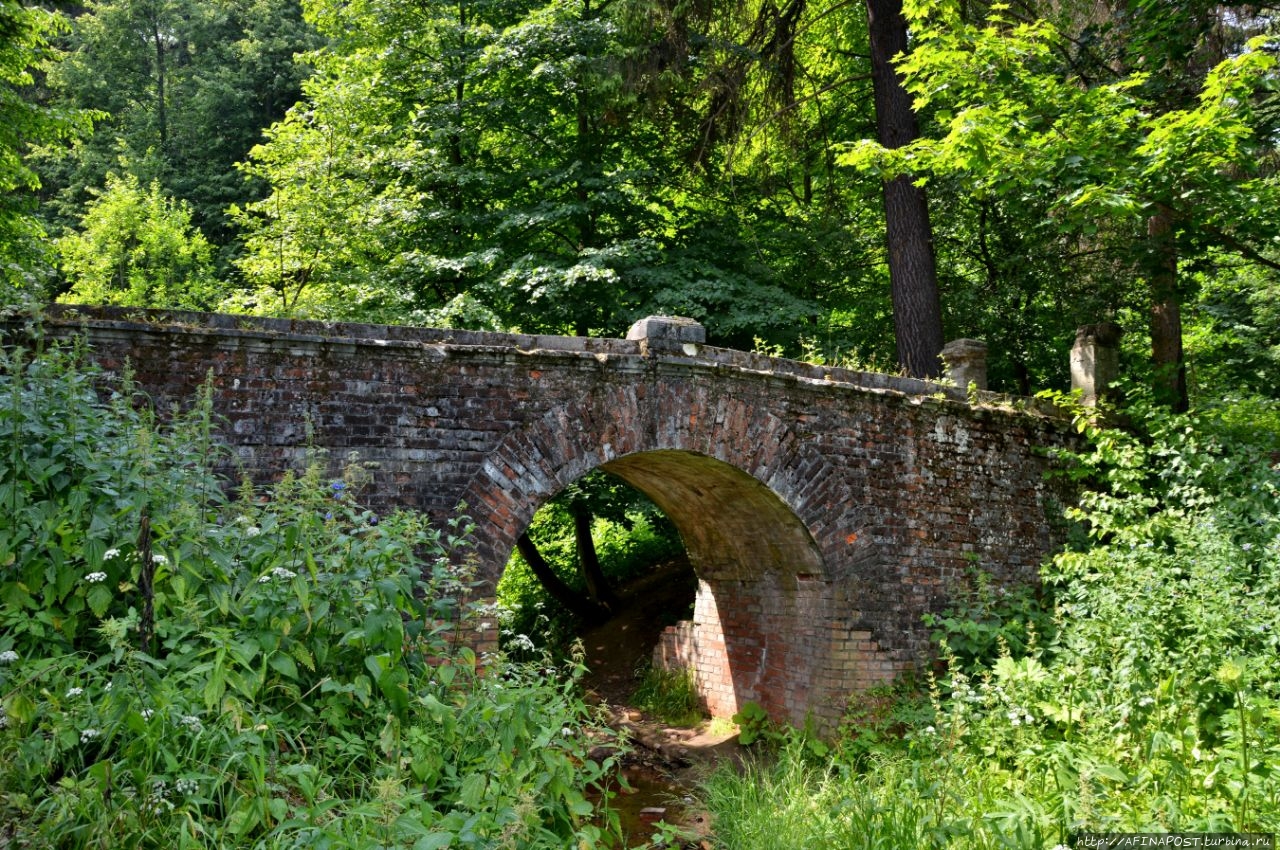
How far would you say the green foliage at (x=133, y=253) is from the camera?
17.5m

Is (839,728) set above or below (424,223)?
below

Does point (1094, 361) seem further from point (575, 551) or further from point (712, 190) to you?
point (575, 551)

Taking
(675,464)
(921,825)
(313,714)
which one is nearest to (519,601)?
(675,464)

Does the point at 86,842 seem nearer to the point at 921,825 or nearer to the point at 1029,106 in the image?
the point at 921,825

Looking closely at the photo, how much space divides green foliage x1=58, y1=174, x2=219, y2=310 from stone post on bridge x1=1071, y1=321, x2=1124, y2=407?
14.0m

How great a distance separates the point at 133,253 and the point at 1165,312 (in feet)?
55.5

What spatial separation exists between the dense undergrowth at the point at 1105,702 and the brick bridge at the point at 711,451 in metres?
0.58

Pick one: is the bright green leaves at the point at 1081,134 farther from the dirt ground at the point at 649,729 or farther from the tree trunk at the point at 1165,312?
the dirt ground at the point at 649,729

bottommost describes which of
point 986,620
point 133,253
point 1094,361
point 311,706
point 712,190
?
point 986,620

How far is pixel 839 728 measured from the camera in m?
8.59

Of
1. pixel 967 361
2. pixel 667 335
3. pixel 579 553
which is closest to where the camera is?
pixel 667 335

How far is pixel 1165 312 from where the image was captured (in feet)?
38.0

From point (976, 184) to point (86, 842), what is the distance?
29.4ft

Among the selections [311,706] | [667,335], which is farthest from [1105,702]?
[311,706]
